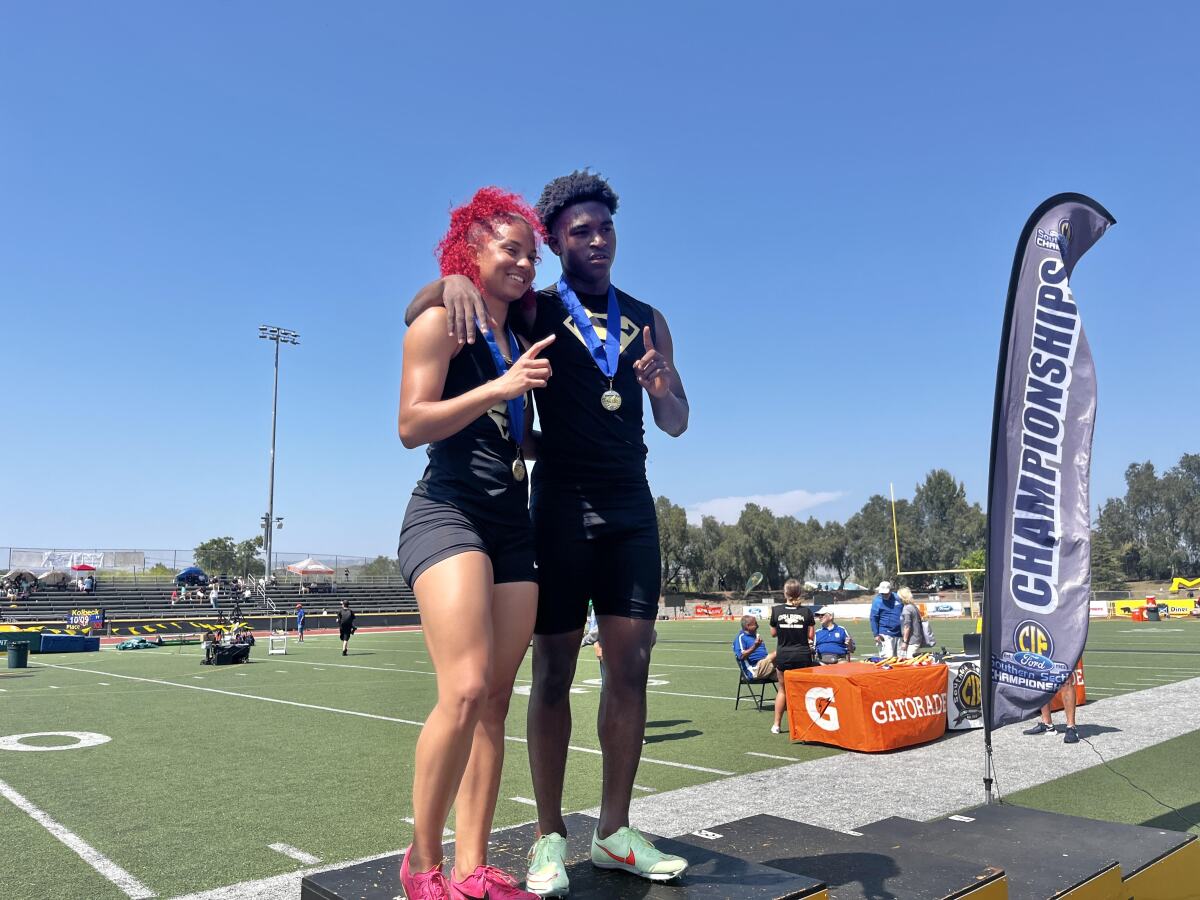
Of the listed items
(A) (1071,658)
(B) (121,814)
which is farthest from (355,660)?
(A) (1071,658)

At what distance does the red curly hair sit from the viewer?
265 centimetres

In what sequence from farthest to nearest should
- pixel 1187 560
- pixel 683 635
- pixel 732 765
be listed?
pixel 1187 560, pixel 683 635, pixel 732 765

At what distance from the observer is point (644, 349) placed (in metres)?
2.90

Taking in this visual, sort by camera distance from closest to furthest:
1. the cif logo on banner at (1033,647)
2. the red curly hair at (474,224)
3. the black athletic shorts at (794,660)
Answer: the red curly hair at (474,224), the cif logo on banner at (1033,647), the black athletic shorts at (794,660)

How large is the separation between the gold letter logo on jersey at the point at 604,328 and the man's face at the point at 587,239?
0.15 metres

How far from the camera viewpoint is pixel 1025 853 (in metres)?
3.30

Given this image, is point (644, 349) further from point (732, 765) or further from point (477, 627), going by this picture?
point (732, 765)

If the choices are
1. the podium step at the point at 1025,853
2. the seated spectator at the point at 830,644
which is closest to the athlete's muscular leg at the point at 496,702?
the podium step at the point at 1025,853

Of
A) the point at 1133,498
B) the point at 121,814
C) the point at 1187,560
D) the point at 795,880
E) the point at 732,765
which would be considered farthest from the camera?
the point at 1133,498

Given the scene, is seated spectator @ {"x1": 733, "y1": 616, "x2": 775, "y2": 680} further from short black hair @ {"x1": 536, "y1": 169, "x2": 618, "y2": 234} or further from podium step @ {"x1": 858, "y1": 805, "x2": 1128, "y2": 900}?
short black hair @ {"x1": 536, "y1": 169, "x2": 618, "y2": 234}

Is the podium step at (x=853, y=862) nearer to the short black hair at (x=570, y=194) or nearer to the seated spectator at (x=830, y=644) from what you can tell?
the short black hair at (x=570, y=194)

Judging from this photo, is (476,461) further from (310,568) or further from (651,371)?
(310,568)

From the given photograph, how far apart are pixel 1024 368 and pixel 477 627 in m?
3.92

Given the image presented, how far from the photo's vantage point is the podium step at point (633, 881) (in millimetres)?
2443
